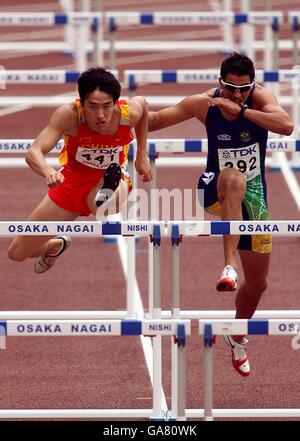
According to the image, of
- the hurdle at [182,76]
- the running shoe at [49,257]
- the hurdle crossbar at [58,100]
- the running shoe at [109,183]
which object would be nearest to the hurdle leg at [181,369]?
the running shoe at [109,183]

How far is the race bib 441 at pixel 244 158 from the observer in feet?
31.5

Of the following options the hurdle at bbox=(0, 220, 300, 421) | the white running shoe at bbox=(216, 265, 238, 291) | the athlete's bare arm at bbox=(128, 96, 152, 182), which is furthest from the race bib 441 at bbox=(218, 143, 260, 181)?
the hurdle at bbox=(0, 220, 300, 421)

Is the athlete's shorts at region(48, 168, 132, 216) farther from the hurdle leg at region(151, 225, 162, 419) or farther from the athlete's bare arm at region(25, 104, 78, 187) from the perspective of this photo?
the hurdle leg at region(151, 225, 162, 419)

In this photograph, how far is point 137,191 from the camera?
11523 millimetres

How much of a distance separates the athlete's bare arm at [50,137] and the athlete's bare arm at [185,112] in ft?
2.04

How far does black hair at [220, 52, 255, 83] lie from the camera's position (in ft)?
30.6

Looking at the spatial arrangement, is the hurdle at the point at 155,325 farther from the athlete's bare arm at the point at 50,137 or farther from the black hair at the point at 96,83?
the black hair at the point at 96,83

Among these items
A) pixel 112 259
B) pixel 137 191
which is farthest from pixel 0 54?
pixel 137 191

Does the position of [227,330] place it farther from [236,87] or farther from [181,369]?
[236,87]

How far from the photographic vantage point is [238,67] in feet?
30.6

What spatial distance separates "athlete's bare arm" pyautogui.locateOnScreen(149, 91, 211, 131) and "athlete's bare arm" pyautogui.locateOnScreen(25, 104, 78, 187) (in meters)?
0.62

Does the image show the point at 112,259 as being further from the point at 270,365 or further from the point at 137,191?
the point at 270,365

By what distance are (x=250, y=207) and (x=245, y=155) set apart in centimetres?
34

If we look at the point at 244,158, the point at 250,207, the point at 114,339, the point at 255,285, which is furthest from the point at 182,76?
the point at 255,285
